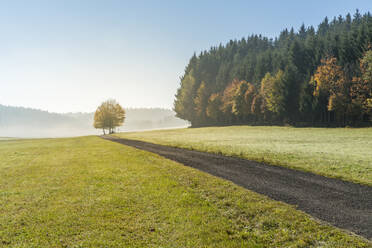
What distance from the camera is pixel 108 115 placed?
90062 mm

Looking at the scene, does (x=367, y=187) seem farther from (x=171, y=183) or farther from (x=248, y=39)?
(x=248, y=39)

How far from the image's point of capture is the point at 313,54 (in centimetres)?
7606

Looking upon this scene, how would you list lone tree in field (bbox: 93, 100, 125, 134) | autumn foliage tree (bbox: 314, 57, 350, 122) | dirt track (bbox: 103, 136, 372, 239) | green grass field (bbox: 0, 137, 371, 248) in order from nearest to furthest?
green grass field (bbox: 0, 137, 371, 248) → dirt track (bbox: 103, 136, 372, 239) → autumn foliage tree (bbox: 314, 57, 350, 122) → lone tree in field (bbox: 93, 100, 125, 134)

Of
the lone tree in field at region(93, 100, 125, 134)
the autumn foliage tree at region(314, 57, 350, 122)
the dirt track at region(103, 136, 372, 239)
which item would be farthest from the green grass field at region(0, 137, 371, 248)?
the lone tree in field at region(93, 100, 125, 134)

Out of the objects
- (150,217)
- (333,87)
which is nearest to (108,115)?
(333,87)

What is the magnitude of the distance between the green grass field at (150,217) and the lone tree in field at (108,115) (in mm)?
81525

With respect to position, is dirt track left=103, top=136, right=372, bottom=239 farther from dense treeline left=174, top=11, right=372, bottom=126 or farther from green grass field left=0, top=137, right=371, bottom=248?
dense treeline left=174, top=11, right=372, bottom=126

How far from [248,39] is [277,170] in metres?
148

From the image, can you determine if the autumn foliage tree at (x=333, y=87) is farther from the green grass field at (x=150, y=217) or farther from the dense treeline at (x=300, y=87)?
the green grass field at (x=150, y=217)

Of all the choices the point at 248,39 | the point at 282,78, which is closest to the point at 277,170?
the point at 282,78

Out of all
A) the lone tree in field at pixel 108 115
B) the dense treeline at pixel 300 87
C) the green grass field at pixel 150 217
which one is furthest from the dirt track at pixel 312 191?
the lone tree in field at pixel 108 115

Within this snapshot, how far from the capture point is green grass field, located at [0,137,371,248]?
5.87 metres

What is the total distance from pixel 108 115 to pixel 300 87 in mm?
72416

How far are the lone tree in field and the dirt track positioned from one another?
81286 millimetres
